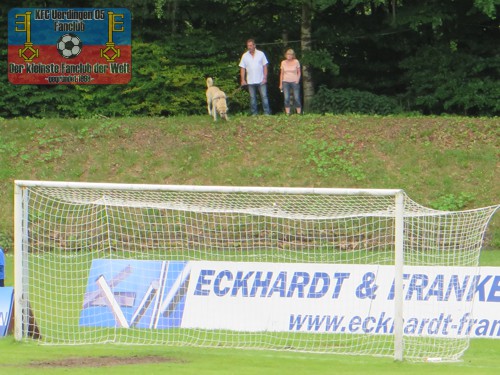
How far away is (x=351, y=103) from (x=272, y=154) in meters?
3.41

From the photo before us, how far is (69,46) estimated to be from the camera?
28047 millimetres

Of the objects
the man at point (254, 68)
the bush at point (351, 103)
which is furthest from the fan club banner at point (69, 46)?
the bush at point (351, 103)

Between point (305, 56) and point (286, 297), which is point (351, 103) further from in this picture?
point (286, 297)

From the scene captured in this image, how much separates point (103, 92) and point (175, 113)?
203cm

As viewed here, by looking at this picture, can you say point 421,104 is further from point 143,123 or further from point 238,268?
point 238,268

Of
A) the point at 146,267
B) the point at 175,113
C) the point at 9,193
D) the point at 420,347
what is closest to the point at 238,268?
the point at 146,267

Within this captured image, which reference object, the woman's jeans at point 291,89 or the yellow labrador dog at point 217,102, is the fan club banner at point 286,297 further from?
the woman's jeans at point 291,89

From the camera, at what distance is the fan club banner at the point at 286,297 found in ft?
39.2

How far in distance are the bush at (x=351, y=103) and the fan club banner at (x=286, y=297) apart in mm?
13769

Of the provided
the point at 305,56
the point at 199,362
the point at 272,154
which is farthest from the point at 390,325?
the point at 305,56

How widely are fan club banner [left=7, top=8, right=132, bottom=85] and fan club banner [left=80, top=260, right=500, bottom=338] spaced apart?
15920mm

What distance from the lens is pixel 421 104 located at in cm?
2680

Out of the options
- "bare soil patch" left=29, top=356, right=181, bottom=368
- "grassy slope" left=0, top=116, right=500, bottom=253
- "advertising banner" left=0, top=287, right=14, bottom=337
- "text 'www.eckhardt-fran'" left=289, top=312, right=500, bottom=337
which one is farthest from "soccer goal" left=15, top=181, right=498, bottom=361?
"grassy slope" left=0, top=116, right=500, bottom=253

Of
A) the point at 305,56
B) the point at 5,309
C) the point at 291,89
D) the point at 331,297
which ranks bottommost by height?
the point at 5,309
